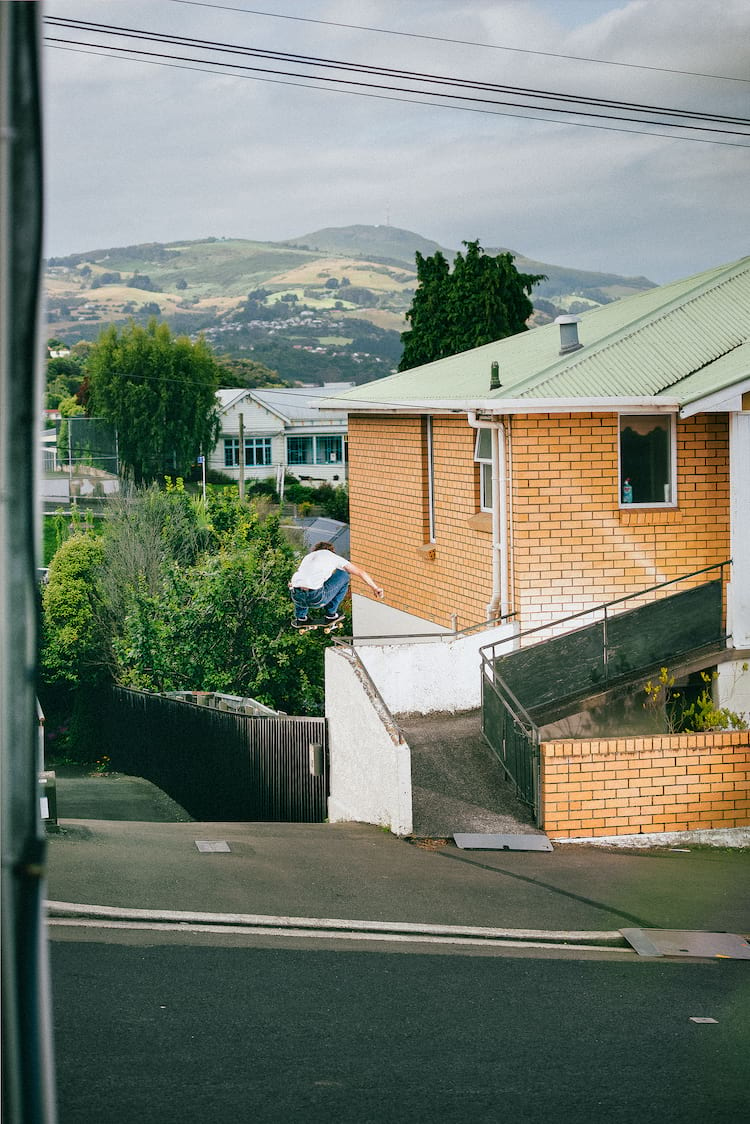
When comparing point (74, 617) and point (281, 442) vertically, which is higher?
point (281, 442)

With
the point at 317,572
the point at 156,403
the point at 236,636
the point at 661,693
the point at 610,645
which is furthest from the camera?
the point at 156,403

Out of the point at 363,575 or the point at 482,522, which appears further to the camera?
the point at 482,522

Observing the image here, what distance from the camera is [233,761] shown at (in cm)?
1691

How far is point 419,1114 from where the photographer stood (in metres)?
5.80

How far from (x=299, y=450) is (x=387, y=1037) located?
73042 mm

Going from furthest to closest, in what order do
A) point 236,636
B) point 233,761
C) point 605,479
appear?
point 236,636, point 233,761, point 605,479

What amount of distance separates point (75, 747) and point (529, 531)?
68.1 ft

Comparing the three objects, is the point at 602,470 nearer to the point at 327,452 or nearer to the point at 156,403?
the point at 156,403

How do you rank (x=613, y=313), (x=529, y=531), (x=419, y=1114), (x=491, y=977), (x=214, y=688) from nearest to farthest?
(x=419, y=1114), (x=491, y=977), (x=529, y=531), (x=613, y=313), (x=214, y=688)

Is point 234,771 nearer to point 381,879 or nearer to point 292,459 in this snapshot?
point 381,879

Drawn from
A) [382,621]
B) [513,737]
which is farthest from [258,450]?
[513,737]

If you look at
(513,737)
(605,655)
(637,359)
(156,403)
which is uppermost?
(156,403)

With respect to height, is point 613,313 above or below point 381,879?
above

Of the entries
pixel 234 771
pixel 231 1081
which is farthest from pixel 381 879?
pixel 234 771
